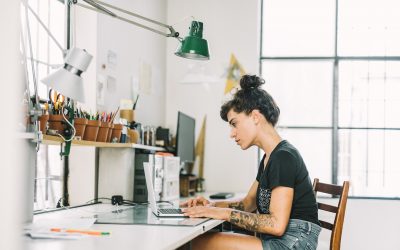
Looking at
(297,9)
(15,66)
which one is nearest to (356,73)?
(297,9)

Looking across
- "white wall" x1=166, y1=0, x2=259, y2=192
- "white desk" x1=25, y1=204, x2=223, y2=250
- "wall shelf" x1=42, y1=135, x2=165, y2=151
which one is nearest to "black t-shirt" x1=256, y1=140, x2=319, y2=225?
"white desk" x1=25, y1=204, x2=223, y2=250

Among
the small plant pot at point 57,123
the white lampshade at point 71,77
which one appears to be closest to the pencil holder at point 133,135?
the small plant pot at point 57,123

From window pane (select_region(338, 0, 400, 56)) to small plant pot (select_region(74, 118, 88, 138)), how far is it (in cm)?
278

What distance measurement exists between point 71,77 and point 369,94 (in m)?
3.42

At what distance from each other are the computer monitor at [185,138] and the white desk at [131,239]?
1.51 metres

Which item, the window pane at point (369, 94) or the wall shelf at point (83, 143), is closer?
the wall shelf at point (83, 143)

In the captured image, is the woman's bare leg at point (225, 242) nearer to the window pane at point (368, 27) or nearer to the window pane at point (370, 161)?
the window pane at point (370, 161)

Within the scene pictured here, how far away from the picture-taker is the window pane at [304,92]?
4.50 m

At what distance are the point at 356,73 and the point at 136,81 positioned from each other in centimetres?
199

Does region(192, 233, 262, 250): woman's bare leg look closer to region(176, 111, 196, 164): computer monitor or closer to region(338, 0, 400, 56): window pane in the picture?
region(176, 111, 196, 164): computer monitor

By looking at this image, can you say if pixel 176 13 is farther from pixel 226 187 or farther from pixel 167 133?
pixel 226 187

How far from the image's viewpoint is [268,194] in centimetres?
208

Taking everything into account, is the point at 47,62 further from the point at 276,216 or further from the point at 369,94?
the point at 369,94

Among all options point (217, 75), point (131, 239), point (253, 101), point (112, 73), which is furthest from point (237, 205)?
point (217, 75)
